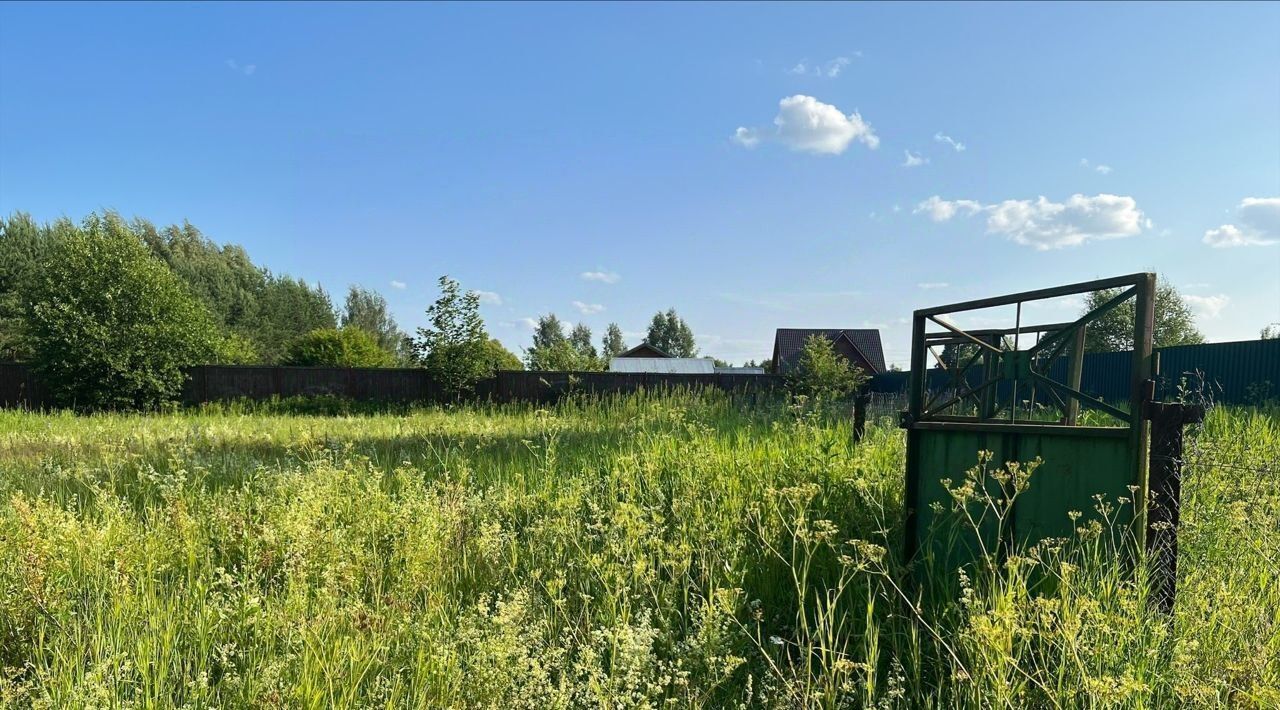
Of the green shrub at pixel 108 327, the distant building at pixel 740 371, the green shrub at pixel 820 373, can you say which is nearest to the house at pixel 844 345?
the distant building at pixel 740 371

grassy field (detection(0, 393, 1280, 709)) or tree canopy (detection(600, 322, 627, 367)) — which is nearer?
grassy field (detection(0, 393, 1280, 709))

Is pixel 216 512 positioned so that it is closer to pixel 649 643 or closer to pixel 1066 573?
pixel 649 643

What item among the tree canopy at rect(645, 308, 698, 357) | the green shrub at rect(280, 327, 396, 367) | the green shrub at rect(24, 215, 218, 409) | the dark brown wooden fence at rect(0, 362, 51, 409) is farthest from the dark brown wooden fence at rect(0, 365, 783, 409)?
the tree canopy at rect(645, 308, 698, 357)

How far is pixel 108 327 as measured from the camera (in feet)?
56.4

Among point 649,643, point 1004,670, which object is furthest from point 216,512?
point 1004,670

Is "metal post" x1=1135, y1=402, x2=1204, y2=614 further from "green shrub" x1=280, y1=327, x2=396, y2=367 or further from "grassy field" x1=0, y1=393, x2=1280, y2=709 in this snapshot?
"green shrub" x1=280, y1=327, x2=396, y2=367

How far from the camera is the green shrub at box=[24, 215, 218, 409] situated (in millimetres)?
16859

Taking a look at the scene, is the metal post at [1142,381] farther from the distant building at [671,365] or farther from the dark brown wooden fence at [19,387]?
the distant building at [671,365]

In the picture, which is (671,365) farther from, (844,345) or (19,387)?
(19,387)

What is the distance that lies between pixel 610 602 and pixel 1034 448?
7.01ft

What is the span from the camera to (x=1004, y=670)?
2020mm

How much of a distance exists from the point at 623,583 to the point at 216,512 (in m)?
2.50

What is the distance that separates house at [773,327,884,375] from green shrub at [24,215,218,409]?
30843mm

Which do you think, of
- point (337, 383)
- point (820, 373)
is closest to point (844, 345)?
point (820, 373)
